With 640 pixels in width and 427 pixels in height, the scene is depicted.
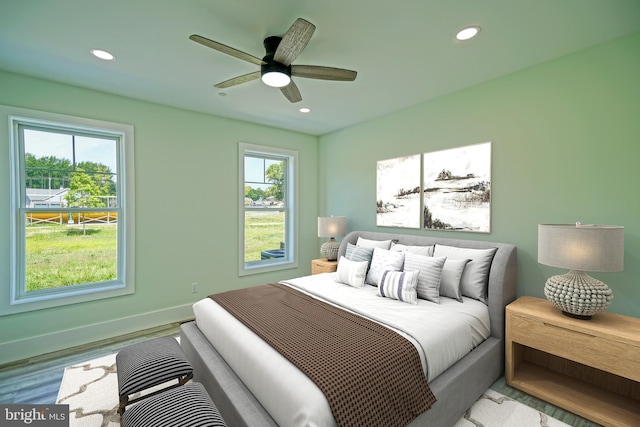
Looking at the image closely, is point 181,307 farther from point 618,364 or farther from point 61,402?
point 618,364

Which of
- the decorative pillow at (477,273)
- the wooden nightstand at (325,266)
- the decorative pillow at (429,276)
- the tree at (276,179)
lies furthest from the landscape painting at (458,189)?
the tree at (276,179)

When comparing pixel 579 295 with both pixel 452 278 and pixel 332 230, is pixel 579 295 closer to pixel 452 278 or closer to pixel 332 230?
pixel 452 278

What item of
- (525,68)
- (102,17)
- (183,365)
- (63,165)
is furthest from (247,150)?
(525,68)

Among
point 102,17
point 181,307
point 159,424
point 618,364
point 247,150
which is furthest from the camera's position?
point 247,150

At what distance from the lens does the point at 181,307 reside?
144 inches

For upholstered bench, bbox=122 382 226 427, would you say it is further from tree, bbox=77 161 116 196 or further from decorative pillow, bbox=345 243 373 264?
tree, bbox=77 161 116 196

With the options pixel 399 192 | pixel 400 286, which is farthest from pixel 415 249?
pixel 399 192

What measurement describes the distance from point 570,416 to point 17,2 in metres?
4.55

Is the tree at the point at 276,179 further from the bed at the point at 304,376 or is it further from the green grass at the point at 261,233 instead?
the bed at the point at 304,376

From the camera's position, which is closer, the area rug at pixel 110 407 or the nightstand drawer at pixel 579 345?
the nightstand drawer at pixel 579 345

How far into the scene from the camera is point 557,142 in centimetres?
247

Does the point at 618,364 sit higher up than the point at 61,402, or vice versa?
the point at 618,364

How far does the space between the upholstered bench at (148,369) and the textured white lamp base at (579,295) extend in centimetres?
262

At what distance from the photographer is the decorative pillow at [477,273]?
2.54m
